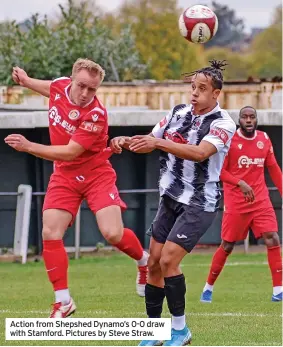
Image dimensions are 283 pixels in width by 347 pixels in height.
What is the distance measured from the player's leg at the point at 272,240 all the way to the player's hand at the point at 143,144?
4.74 m

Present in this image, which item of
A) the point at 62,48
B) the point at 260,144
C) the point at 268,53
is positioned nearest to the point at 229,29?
the point at 268,53

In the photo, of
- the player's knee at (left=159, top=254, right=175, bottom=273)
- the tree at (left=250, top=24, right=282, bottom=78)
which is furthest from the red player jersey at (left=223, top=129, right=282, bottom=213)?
the tree at (left=250, top=24, right=282, bottom=78)

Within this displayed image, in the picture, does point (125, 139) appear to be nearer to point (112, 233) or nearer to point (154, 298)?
point (154, 298)

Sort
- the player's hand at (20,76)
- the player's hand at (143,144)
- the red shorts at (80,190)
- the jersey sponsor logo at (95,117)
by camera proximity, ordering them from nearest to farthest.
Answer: the player's hand at (143,144)
the jersey sponsor logo at (95,117)
the red shorts at (80,190)
the player's hand at (20,76)

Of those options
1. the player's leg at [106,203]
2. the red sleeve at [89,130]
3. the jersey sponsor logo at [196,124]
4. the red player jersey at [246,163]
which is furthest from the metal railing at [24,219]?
the jersey sponsor logo at [196,124]

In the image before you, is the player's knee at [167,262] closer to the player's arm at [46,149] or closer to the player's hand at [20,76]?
the player's arm at [46,149]

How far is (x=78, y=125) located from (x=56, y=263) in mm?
1315

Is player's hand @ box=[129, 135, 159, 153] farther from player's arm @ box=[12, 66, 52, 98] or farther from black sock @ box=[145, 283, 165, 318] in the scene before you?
player's arm @ box=[12, 66, 52, 98]

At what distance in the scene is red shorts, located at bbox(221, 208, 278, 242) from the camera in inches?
588

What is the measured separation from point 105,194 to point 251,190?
2399 millimetres

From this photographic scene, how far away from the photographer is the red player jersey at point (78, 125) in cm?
1184

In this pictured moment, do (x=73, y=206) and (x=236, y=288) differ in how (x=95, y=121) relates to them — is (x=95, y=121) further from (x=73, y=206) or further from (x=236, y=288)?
(x=236, y=288)

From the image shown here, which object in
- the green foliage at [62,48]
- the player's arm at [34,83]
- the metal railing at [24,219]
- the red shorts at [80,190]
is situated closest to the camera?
the red shorts at [80,190]

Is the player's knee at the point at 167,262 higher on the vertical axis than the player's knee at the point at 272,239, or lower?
higher
